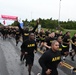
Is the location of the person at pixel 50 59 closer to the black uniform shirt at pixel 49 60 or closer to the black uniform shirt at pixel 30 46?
the black uniform shirt at pixel 49 60

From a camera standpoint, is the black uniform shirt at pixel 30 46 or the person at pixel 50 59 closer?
the person at pixel 50 59

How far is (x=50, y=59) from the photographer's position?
23.1 ft

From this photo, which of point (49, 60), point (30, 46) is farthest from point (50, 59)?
point (30, 46)

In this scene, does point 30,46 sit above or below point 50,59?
below

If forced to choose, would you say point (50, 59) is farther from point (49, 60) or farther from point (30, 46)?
point (30, 46)

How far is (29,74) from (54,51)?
11.9ft

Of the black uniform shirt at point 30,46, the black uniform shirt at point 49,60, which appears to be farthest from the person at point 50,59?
the black uniform shirt at point 30,46

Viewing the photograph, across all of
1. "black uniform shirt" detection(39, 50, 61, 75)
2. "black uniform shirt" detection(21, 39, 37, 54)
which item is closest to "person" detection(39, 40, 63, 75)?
"black uniform shirt" detection(39, 50, 61, 75)

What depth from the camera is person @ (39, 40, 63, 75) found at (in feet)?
23.0

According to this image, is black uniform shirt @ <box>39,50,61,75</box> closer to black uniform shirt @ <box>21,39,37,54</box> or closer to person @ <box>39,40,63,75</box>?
person @ <box>39,40,63,75</box>

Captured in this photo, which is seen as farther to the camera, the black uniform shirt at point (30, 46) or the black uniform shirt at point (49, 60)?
the black uniform shirt at point (30, 46)

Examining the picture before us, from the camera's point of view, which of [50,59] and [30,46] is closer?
[50,59]

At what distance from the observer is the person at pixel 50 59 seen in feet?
23.0

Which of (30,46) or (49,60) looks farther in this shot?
(30,46)
